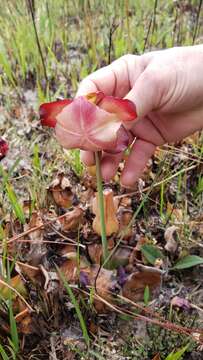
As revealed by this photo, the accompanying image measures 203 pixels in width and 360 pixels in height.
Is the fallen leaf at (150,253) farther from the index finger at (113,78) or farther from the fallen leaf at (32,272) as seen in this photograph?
the index finger at (113,78)

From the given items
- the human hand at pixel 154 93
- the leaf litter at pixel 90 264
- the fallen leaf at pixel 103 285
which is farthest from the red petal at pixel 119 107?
the fallen leaf at pixel 103 285

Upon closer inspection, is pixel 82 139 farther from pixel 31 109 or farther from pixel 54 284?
pixel 31 109

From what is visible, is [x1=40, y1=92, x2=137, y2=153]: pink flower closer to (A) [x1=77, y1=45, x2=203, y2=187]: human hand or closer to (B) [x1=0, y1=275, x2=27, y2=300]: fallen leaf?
(A) [x1=77, y1=45, x2=203, y2=187]: human hand

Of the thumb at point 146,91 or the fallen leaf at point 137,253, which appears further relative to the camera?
the fallen leaf at point 137,253

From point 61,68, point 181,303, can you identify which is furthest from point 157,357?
point 61,68

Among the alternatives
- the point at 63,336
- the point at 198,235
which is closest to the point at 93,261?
the point at 63,336
